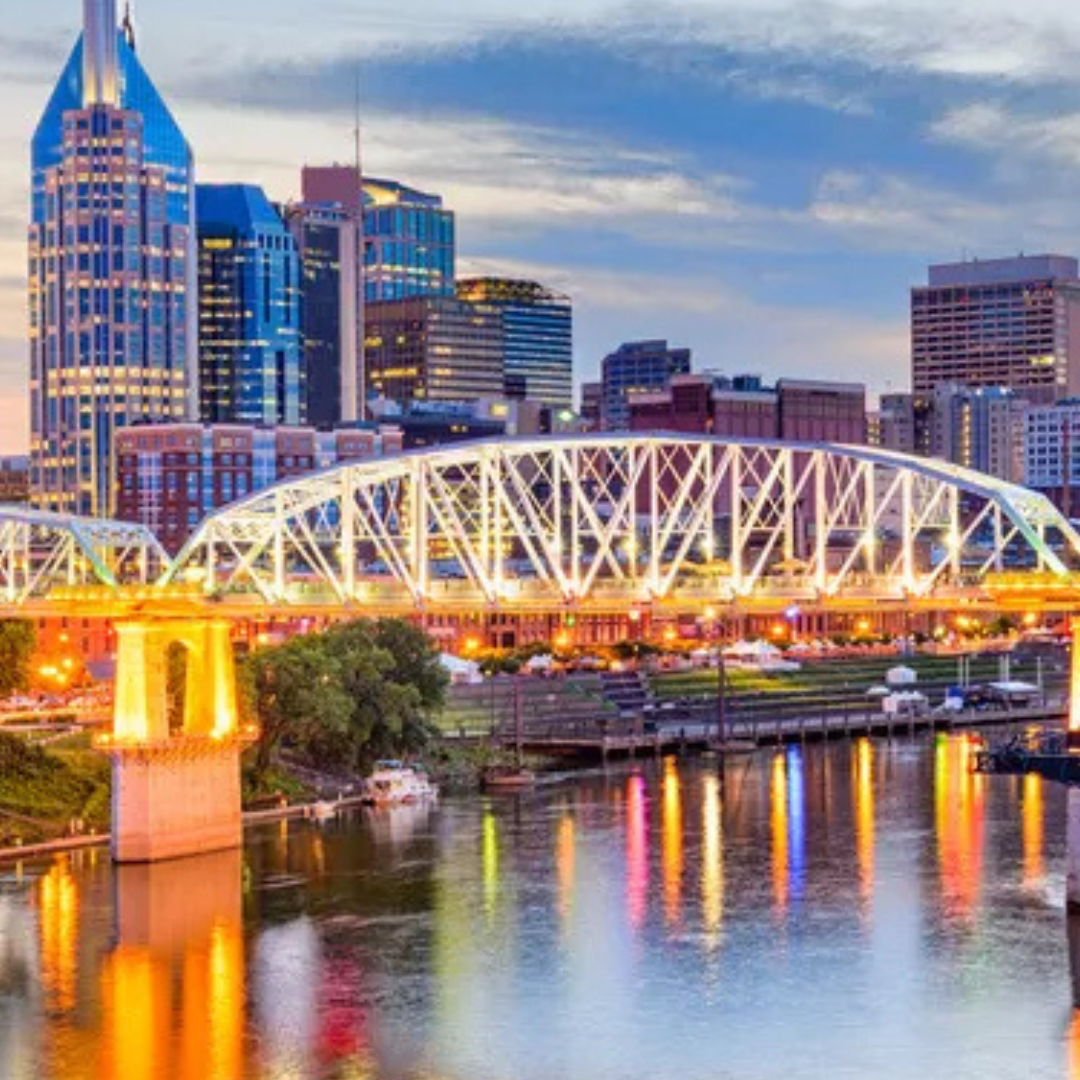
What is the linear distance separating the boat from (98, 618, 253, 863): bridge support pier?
1749cm

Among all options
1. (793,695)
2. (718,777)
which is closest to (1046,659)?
(793,695)

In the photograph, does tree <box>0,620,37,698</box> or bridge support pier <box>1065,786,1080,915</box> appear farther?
tree <box>0,620,37,698</box>

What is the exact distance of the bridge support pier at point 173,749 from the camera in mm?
87812

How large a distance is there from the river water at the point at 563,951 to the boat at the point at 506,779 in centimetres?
740

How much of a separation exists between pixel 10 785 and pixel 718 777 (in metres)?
33.3

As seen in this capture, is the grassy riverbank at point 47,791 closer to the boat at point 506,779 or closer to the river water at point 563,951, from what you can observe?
the river water at point 563,951

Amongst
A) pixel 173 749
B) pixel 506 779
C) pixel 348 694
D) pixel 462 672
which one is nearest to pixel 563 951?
pixel 173 749

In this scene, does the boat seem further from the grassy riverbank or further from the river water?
the grassy riverbank

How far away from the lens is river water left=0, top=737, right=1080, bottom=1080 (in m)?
60.1

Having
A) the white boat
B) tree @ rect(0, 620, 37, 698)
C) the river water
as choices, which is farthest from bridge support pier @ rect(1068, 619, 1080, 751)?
tree @ rect(0, 620, 37, 698)

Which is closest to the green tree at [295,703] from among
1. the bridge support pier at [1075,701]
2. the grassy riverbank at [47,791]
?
the grassy riverbank at [47,791]

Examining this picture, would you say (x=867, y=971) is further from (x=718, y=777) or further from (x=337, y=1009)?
(x=718, y=777)

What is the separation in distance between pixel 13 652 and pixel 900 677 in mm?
68354

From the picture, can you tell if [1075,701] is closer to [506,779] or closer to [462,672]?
[506,779]
